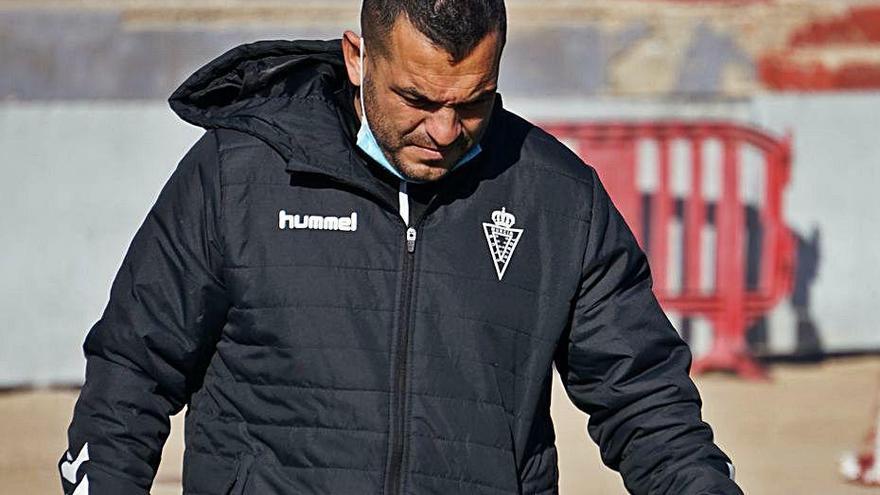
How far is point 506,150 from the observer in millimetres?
2963

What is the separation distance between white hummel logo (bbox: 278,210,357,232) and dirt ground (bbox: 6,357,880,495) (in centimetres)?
402

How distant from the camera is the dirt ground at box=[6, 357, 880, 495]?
7.08 m

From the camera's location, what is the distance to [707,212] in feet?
31.5

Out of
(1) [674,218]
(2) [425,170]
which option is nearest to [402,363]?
(2) [425,170]

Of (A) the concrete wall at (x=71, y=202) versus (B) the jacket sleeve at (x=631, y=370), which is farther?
(A) the concrete wall at (x=71, y=202)

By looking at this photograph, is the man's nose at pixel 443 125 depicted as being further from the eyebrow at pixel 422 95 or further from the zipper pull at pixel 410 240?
the zipper pull at pixel 410 240

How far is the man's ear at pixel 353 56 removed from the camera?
2884 mm

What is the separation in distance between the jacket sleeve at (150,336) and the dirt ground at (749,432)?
12.8ft

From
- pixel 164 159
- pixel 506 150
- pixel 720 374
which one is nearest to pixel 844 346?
pixel 720 374

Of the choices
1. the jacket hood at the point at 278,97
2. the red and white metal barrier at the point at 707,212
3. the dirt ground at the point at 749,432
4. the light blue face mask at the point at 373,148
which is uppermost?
the jacket hood at the point at 278,97

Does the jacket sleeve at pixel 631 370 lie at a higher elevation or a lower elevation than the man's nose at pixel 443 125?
lower

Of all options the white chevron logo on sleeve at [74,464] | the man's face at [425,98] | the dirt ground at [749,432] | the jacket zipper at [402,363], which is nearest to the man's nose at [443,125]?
the man's face at [425,98]

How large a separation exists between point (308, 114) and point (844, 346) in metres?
7.42

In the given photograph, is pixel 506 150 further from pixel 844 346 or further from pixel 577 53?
pixel 577 53
